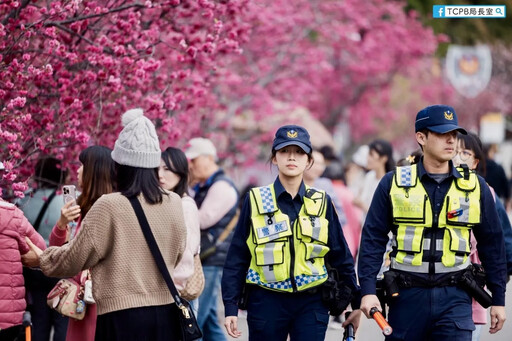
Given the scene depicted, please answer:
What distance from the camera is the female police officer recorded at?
5328 mm

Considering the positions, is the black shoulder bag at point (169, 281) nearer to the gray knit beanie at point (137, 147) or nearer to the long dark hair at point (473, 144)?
the gray knit beanie at point (137, 147)

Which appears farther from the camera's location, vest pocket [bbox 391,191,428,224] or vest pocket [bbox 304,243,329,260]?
vest pocket [bbox 304,243,329,260]

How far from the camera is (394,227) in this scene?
17.8 ft

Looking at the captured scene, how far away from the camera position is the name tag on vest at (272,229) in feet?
17.5

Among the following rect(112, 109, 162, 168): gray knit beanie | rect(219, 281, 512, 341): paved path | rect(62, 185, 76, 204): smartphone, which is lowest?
rect(219, 281, 512, 341): paved path

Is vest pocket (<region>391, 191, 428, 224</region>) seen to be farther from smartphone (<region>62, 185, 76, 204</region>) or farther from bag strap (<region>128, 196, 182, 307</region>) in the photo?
smartphone (<region>62, 185, 76, 204</region>)

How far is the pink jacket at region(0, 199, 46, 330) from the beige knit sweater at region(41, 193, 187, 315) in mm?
396

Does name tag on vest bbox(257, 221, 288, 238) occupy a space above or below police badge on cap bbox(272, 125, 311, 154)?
below

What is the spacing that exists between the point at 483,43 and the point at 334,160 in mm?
15086

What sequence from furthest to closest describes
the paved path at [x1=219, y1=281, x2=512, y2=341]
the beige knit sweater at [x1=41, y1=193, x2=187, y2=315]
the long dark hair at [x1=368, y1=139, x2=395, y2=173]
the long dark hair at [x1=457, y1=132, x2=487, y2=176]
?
the long dark hair at [x1=368, y1=139, x2=395, y2=173] < the paved path at [x1=219, y1=281, x2=512, y2=341] < the long dark hair at [x1=457, y1=132, x2=487, y2=176] < the beige knit sweater at [x1=41, y1=193, x2=187, y2=315]

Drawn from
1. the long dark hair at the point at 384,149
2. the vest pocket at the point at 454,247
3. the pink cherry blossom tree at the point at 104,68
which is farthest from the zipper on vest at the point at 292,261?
the long dark hair at the point at 384,149

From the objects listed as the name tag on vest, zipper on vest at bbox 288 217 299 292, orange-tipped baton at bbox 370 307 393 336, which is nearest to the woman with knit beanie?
the name tag on vest

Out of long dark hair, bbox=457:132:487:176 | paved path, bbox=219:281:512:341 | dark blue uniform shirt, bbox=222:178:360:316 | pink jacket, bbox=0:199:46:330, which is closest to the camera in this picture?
pink jacket, bbox=0:199:46:330

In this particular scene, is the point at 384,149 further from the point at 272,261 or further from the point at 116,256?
the point at 116,256
